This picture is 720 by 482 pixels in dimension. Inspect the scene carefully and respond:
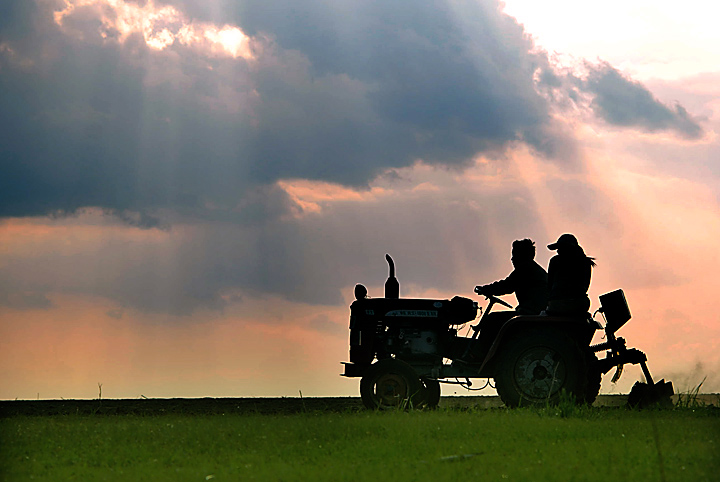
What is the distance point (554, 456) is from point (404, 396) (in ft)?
15.1

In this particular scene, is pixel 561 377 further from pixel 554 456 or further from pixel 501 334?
pixel 554 456

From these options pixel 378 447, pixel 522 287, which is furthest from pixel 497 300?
pixel 378 447

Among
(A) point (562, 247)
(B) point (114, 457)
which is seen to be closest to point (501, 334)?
(A) point (562, 247)

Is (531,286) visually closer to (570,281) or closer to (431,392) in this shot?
(570,281)

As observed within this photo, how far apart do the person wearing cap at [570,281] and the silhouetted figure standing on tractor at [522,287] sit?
504mm

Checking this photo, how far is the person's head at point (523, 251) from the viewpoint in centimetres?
1208

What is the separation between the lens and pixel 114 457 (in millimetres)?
7918

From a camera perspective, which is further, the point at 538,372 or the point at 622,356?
the point at 622,356

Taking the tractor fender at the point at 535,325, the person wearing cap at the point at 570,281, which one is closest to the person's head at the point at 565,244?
the person wearing cap at the point at 570,281

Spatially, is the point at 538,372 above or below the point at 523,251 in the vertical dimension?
below

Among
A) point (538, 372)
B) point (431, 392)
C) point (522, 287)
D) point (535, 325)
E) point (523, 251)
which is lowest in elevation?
point (431, 392)

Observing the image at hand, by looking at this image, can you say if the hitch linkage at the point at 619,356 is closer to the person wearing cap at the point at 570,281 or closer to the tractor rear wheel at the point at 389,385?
the person wearing cap at the point at 570,281

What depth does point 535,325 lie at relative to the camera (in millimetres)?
11453

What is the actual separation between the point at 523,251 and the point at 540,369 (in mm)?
1824
